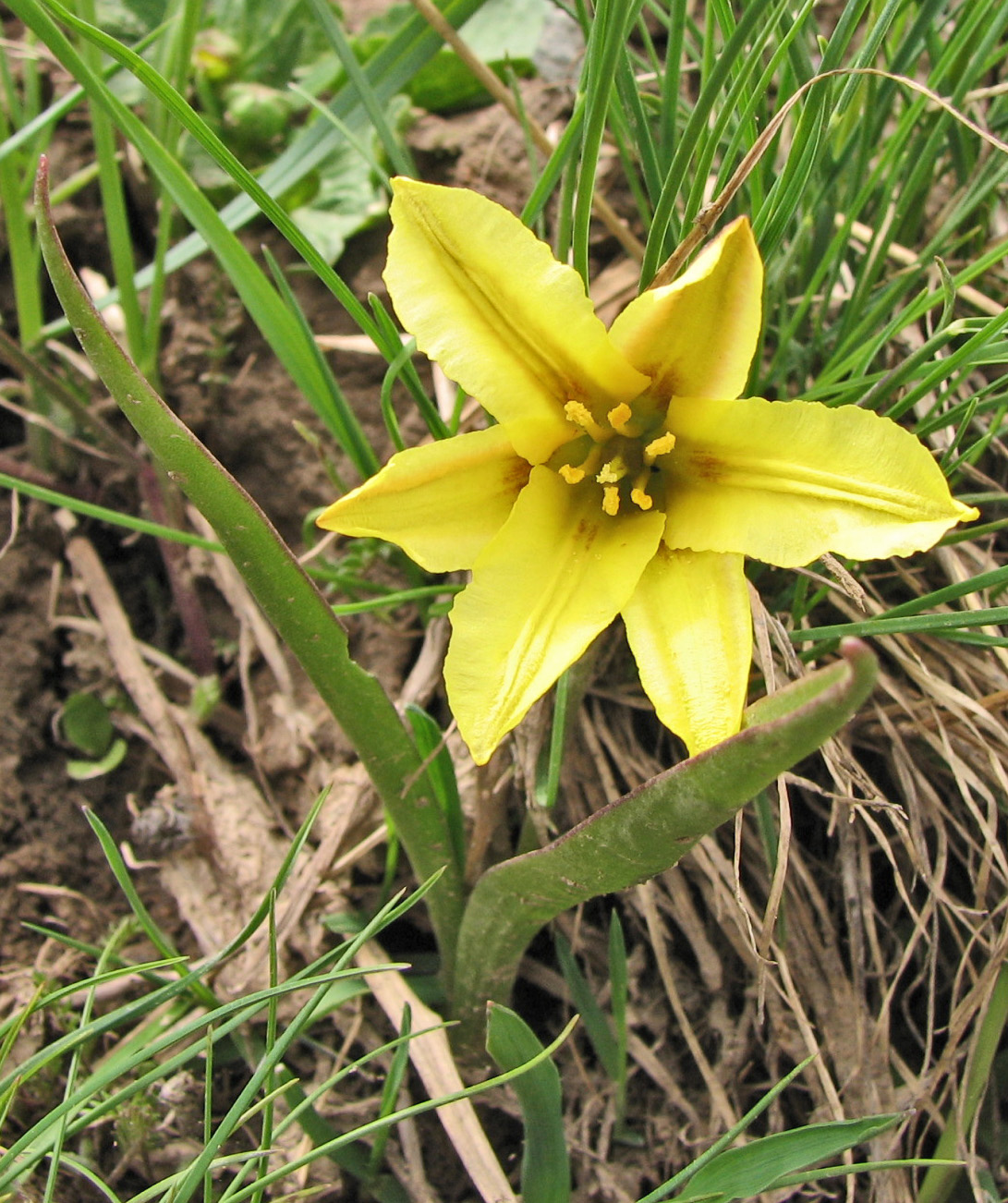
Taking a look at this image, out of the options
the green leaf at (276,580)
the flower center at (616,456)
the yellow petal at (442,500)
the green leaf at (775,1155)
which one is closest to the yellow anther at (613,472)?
the flower center at (616,456)

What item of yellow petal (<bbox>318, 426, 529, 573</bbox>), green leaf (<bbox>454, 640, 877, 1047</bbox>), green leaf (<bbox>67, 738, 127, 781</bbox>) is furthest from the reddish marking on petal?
green leaf (<bbox>67, 738, 127, 781</bbox>)

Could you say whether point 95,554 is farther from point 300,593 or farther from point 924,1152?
point 924,1152

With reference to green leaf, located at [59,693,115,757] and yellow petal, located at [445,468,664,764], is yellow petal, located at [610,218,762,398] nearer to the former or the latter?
yellow petal, located at [445,468,664,764]

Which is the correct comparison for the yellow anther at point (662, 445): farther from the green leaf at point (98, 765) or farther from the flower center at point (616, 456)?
the green leaf at point (98, 765)

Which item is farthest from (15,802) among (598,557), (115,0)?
(115,0)

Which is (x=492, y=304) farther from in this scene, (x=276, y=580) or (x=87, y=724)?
(x=87, y=724)

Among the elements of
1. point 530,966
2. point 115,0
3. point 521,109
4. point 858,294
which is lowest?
point 530,966
